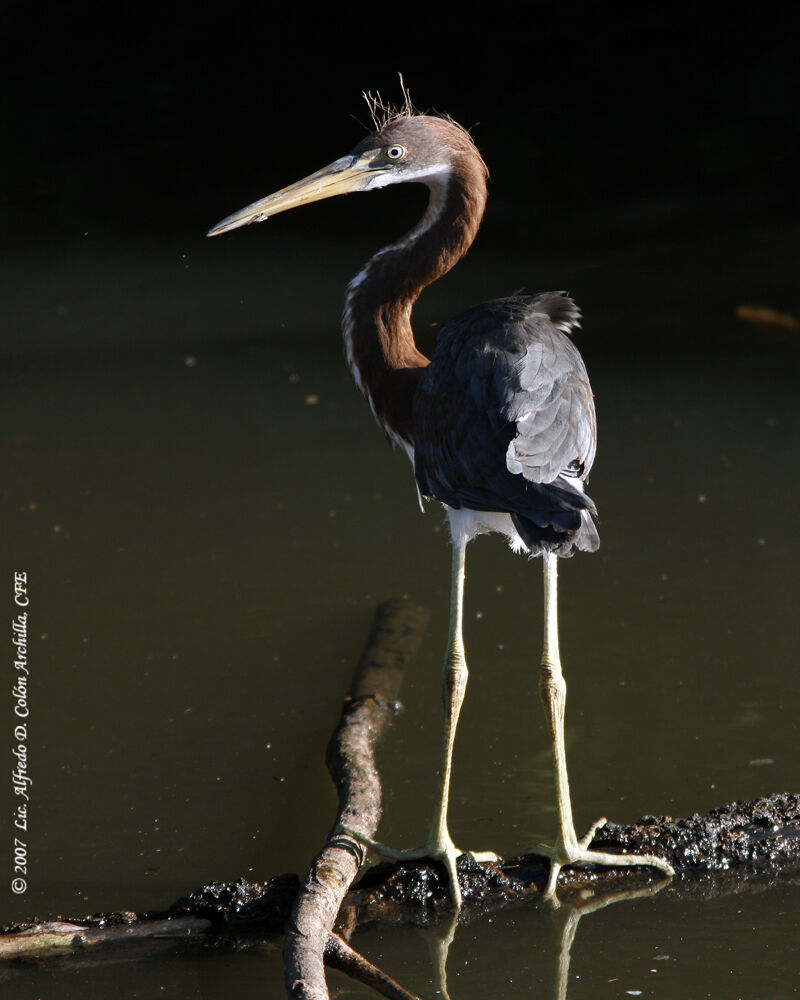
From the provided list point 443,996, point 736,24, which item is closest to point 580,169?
point 736,24

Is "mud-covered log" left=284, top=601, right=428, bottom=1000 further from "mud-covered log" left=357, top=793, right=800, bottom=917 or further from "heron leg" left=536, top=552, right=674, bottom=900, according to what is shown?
"heron leg" left=536, top=552, right=674, bottom=900

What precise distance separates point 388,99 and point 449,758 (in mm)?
7479

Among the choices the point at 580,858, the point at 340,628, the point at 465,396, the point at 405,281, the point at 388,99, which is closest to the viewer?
the point at 580,858

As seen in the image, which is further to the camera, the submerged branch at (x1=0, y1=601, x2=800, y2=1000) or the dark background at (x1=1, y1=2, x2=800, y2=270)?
the dark background at (x1=1, y1=2, x2=800, y2=270)

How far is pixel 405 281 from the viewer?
321 centimetres

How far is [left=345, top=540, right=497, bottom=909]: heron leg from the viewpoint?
2.67m

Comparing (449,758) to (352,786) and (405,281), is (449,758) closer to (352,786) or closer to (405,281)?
(352,786)

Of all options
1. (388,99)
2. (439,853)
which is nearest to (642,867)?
(439,853)

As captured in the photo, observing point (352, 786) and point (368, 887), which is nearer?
point (368, 887)

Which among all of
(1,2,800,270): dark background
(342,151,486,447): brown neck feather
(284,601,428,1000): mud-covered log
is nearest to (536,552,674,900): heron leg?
(284,601,428,1000): mud-covered log

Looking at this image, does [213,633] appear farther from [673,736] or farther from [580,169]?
[580,169]

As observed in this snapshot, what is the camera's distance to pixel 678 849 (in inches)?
105

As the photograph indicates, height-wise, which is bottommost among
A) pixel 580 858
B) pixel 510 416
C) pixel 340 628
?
pixel 340 628

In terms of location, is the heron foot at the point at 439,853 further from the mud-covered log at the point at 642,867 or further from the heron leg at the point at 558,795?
the heron leg at the point at 558,795
